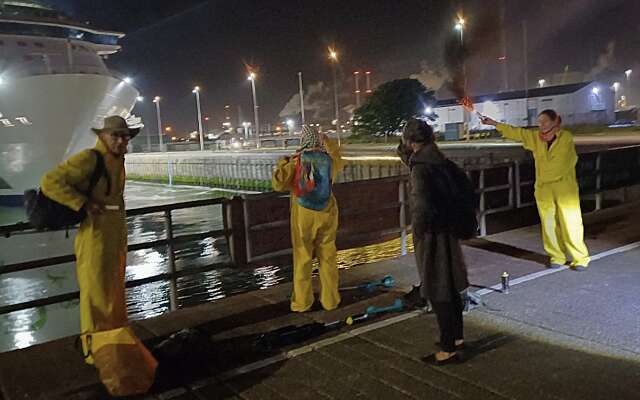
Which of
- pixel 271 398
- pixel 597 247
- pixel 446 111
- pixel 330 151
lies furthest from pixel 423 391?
pixel 446 111

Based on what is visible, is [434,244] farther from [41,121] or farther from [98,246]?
[41,121]

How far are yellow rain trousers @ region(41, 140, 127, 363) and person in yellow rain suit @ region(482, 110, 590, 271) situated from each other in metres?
4.08

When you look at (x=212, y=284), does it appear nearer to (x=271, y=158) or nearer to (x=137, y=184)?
(x=271, y=158)

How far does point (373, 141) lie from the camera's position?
171 feet

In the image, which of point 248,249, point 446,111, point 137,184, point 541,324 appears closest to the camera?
point 541,324

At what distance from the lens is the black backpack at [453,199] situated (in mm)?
4113

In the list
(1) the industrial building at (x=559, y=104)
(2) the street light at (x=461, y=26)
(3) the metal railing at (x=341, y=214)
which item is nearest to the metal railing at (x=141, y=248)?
(3) the metal railing at (x=341, y=214)

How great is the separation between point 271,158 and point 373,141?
19015mm

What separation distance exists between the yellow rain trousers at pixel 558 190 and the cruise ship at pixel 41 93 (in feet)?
65.1

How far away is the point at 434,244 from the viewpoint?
13.7 ft

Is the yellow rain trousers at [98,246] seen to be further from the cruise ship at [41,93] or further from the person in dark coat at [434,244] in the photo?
the cruise ship at [41,93]

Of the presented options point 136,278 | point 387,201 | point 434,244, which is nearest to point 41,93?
point 136,278

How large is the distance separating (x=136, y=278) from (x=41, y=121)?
1449 cm

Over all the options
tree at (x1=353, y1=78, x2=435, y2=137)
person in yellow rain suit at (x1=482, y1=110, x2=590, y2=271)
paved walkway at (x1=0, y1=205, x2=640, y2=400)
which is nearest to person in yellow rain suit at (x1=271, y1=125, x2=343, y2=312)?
paved walkway at (x1=0, y1=205, x2=640, y2=400)
